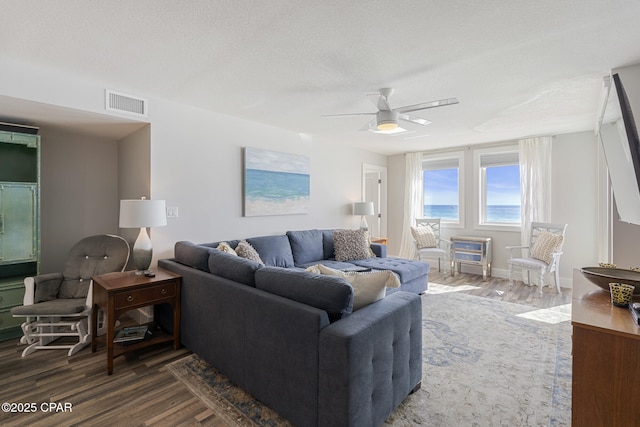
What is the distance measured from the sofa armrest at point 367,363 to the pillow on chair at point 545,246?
356cm

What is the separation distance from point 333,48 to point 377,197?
4.69 m

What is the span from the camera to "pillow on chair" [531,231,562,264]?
4.26 meters

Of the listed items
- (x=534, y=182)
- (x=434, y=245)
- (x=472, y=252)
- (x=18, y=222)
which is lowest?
(x=472, y=252)

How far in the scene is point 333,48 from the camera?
7.12ft

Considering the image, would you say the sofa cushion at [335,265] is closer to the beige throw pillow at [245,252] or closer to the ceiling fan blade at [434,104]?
the beige throw pillow at [245,252]

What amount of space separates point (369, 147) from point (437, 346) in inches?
158

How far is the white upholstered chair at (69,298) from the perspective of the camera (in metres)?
2.66

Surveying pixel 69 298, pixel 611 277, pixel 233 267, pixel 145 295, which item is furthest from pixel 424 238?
pixel 69 298

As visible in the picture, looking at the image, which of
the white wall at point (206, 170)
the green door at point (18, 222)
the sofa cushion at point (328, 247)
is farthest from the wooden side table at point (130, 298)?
the sofa cushion at point (328, 247)

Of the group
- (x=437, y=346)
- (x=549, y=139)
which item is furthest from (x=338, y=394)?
(x=549, y=139)

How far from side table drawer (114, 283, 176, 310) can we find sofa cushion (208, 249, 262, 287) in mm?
483

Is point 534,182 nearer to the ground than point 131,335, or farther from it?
farther from it

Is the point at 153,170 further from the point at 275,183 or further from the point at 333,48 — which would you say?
the point at 333,48

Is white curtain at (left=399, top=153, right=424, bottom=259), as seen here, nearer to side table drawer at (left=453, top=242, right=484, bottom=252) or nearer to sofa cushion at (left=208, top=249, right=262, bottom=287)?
side table drawer at (left=453, top=242, right=484, bottom=252)
